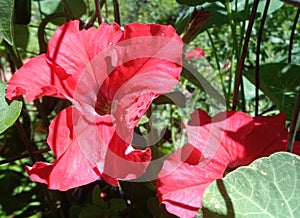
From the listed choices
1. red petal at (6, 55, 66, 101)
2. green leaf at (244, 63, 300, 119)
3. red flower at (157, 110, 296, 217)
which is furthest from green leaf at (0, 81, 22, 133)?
green leaf at (244, 63, 300, 119)

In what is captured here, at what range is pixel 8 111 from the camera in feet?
1.27

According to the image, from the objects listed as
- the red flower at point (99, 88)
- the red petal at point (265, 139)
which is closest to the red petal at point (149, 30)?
the red flower at point (99, 88)

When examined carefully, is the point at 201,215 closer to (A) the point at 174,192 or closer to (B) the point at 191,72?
(A) the point at 174,192

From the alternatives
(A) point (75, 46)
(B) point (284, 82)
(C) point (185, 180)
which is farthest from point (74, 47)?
(B) point (284, 82)

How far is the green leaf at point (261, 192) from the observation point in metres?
0.34

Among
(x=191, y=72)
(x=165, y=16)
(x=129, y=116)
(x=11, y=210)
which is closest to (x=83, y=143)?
(x=129, y=116)

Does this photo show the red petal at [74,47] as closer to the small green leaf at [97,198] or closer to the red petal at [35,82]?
the red petal at [35,82]

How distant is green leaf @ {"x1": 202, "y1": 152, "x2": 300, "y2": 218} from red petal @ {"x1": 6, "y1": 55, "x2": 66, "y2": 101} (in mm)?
130

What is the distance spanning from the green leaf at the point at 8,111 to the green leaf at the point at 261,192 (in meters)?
0.15

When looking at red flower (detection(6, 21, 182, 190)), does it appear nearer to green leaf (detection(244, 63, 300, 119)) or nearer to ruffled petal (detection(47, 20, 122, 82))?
ruffled petal (detection(47, 20, 122, 82))

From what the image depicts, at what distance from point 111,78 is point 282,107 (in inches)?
7.5

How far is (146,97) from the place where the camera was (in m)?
0.38

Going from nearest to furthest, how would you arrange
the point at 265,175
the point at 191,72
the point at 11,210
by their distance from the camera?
the point at 265,175 → the point at 191,72 → the point at 11,210

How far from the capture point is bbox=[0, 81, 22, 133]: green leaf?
377 millimetres
